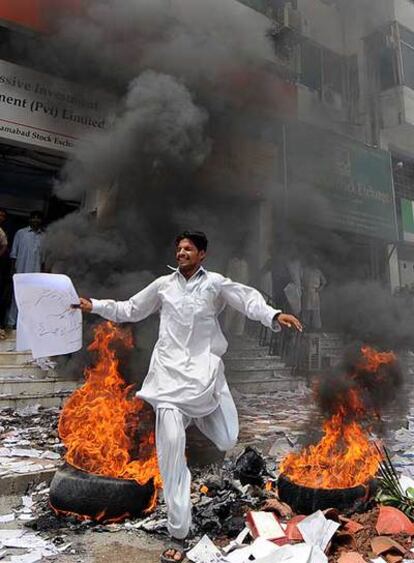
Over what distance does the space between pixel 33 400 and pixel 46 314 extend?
124 inches

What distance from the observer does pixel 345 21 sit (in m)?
13.8

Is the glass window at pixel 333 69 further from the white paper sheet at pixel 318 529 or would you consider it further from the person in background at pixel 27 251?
the white paper sheet at pixel 318 529

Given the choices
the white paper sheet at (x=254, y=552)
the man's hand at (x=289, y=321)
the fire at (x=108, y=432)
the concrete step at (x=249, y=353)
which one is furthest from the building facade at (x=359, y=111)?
the white paper sheet at (x=254, y=552)

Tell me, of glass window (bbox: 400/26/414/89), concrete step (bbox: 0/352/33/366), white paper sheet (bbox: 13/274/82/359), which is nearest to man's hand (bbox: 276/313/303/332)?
white paper sheet (bbox: 13/274/82/359)

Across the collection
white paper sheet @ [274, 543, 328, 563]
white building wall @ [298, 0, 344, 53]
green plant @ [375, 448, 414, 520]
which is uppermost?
white building wall @ [298, 0, 344, 53]

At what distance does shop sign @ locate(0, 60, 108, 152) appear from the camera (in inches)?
292

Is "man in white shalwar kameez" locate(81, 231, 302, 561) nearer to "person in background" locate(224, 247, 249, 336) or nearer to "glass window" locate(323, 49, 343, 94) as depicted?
"person in background" locate(224, 247, 249, 336)

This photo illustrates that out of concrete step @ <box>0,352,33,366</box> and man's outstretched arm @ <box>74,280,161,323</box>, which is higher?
man's outstretched arm @ <box>74,280,161,323</box>

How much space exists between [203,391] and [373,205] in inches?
475

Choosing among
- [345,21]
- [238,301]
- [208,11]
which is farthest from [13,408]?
[345,21]

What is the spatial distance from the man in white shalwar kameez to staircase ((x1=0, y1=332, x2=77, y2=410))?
3.05m

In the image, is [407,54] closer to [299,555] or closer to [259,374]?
[259,374]

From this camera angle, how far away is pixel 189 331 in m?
2.88

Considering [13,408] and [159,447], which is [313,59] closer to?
[13,408]
